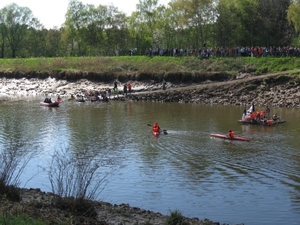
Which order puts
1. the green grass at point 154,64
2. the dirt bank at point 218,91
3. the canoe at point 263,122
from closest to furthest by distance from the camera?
1. the canoe at point 263,122
2. the dirt bank at point 218,91
3. the green grass at point 154,64

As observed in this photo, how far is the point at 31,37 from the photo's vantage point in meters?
122

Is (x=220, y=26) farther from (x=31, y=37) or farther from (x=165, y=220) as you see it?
(x=165, y=220)

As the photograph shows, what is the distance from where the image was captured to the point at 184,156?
29.3m

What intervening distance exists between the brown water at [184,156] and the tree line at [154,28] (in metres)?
37.2

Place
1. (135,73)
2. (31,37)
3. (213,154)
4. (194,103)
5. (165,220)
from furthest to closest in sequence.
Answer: (31,37), (135,73), (194,103), (213,154), (165,220)

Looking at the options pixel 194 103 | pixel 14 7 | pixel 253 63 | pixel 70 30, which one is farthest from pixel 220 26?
pixel 14 7

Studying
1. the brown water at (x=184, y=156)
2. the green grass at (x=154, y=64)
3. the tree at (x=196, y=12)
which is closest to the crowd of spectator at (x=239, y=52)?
the green grass at (x=154, y=64)

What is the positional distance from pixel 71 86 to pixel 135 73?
37.4 feet

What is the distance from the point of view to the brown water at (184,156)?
797 inches

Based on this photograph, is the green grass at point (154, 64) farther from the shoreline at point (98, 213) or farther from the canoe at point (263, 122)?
the shoreline at point (98, 213)

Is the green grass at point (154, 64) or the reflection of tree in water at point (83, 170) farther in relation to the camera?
the green grass at point (154, 64)

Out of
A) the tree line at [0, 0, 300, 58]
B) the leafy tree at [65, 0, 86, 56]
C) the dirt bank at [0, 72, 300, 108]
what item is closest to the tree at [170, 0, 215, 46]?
the tree line at [0, 0, 300, 58]

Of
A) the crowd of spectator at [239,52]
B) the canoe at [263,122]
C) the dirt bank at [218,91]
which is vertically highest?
the crowd of spectator at [239,52]

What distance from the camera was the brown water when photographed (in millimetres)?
20250
